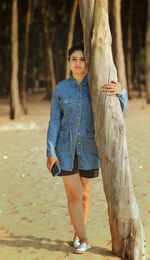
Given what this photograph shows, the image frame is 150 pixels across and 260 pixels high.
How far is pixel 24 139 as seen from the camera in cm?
1206

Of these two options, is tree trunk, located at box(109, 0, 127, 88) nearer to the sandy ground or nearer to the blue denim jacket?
the sandy ground

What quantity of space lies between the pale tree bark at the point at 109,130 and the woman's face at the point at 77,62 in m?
0.06

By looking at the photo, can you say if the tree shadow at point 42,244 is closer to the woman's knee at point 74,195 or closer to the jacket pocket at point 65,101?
the woman's knee at point 74,195

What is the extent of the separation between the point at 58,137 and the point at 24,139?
24.3 feet

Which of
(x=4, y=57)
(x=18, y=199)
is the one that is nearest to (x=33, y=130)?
(x=18, y=199)

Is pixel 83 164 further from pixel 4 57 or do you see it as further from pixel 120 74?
pixel 4 57

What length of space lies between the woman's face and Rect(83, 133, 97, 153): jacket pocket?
56cm

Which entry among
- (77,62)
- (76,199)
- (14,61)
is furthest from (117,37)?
(76,199)

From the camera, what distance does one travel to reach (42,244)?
17.5 ft

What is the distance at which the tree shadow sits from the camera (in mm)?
5059

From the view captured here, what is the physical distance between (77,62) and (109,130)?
65 centimetres

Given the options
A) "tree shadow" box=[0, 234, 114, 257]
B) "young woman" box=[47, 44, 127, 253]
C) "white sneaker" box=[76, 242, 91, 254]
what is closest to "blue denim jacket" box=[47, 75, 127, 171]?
"young woman" box=[47, 44, 127, 253]

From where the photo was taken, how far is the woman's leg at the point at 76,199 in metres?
4.72

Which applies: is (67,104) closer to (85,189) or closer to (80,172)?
(80,172)
